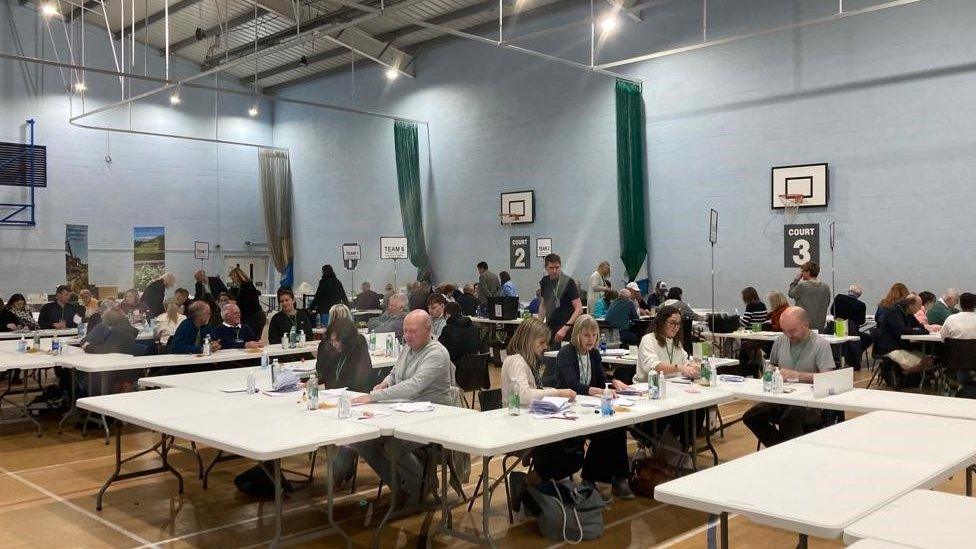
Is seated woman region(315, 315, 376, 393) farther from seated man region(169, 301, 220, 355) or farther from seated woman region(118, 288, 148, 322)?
seated woman region(118, 288, 148, 322)

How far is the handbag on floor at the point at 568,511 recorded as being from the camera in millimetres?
3906

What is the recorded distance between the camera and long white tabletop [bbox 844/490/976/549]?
2137 mm

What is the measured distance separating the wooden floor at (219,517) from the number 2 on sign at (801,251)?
232 inches

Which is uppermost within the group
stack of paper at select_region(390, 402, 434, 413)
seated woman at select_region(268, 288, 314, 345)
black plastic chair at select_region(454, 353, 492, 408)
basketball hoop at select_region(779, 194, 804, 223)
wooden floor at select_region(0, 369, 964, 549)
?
basketball hoop at select_region(779, 194, 804, 223)

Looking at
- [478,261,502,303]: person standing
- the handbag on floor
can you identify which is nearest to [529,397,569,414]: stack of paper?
the handbag on floor

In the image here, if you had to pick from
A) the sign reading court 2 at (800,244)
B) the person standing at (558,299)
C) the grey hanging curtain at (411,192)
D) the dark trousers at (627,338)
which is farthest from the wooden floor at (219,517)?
the grey hanging curtain at (411,192)

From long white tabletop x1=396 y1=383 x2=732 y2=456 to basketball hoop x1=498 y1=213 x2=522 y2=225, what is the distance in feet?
32.0

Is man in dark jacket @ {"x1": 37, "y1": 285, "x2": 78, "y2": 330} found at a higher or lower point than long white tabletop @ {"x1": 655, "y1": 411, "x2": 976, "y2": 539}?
higher

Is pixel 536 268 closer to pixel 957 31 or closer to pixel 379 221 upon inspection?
pixel 379 221

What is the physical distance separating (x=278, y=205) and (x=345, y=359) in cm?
1410

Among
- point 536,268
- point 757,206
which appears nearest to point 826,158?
point 757,206

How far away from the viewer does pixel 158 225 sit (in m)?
16.5

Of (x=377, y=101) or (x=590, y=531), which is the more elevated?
(x=377, y=101)

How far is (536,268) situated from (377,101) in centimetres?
536
